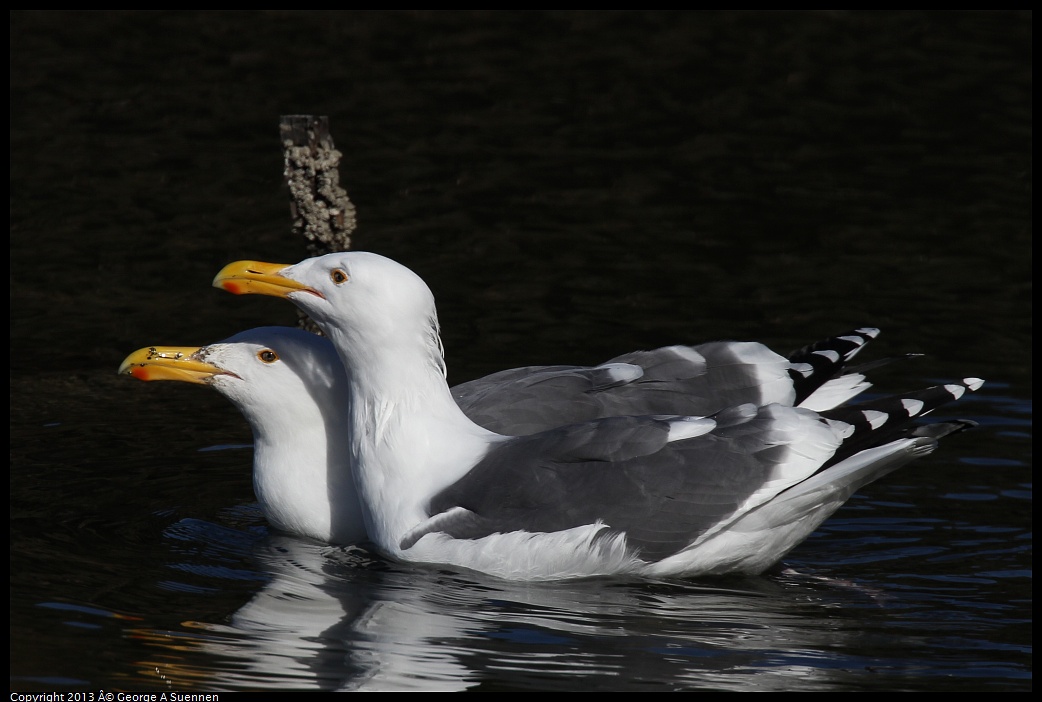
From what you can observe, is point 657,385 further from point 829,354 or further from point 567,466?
point 567,466

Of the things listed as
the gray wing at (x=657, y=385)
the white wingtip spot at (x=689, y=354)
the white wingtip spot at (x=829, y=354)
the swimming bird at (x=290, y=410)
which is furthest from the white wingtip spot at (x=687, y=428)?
the swimming bird at (x=290, y=410)

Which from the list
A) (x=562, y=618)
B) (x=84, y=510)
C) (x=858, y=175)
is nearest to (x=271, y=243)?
(x=84, y=510)

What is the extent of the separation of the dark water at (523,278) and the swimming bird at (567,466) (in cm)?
22

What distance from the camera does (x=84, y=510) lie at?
7.90 metres

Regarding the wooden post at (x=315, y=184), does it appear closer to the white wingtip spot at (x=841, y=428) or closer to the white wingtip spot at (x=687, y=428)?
the white wingtip spot at (x=687, y=428)

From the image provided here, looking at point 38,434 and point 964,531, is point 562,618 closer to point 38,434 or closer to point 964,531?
point 964,531

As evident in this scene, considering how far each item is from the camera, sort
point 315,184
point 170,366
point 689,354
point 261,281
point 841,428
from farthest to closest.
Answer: point 315,184, point 689,354, point 170,366, point 261,281, point 841,428

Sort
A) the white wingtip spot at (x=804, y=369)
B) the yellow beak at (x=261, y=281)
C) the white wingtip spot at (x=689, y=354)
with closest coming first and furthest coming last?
the yellow beak at (x=261, y=281) < the white wingtip spot at (x=804, y=369) < the white wingtip spot at (x=689, y=354)

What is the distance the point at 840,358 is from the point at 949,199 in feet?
20.2

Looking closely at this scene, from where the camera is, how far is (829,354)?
7.97 metres

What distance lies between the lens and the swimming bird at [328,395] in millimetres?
7512

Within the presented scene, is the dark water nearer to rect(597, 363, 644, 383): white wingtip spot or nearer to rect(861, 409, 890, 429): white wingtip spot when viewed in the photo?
rect(861, 409, 890, 429): white wingtip spot

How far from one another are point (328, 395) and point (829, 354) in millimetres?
2711

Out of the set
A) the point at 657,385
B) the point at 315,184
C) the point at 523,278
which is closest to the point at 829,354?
the point at 657,385
